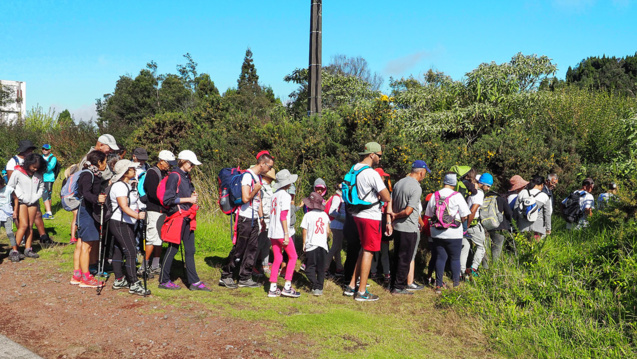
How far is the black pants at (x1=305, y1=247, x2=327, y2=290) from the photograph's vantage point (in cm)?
598

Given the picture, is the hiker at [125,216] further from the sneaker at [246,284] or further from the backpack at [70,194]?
the sneaker at [246,284]

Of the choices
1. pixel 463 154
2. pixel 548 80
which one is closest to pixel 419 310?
pixel 463 154

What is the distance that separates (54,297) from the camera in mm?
5617

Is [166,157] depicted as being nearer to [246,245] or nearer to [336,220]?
[246,245]

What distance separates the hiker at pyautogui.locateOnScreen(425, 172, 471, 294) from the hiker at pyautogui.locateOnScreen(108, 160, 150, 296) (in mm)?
3667

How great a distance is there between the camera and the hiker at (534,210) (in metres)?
6.78

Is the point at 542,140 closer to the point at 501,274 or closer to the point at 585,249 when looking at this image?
the point at 585,249

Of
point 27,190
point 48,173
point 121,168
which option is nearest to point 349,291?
point 121,168

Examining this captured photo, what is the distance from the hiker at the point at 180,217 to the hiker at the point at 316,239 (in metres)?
1.36

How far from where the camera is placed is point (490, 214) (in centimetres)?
669

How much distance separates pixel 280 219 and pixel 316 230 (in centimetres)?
48

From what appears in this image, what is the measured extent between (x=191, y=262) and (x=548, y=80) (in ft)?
36.6

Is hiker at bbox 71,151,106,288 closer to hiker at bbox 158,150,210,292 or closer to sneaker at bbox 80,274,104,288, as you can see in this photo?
sneaker at bbox 80,274,104,288

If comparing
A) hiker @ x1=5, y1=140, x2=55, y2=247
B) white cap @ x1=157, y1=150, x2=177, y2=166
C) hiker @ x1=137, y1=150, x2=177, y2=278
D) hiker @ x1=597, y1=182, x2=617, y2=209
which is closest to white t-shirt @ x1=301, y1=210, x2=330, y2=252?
hiker @ x1=137, y1=150, x2=177, y2=278
